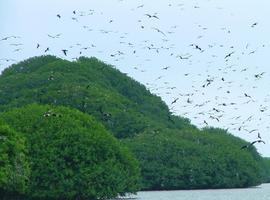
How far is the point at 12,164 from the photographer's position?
3396 inches

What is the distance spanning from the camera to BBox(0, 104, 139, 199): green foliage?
95375 mm

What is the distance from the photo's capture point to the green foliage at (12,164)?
84062 mm

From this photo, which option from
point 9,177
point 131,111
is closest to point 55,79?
point 131,111

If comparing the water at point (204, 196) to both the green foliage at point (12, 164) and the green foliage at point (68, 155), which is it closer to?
the green foliage at point (68, 155)

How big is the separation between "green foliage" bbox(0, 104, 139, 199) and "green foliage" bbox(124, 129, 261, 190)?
51.1 m

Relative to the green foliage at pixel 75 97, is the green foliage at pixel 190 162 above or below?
below

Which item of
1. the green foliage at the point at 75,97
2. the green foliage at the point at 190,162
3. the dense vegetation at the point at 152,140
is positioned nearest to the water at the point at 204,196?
the dense vegetation at the point at 152,140

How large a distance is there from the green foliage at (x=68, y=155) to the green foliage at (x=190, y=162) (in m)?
51.1

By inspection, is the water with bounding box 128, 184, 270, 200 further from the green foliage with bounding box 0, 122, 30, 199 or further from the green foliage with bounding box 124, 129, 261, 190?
the green foliage with bounding box 0, 122, 30, 199

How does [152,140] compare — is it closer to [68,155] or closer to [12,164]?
[68,155]

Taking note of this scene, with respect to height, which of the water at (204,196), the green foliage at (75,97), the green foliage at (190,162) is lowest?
the water at (204,196)

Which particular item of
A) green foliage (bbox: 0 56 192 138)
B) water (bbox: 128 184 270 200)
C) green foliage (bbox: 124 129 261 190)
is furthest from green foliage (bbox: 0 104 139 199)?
green foliage (bbox: 124 129 261 190)

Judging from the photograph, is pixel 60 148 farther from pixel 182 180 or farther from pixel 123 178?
pixel 182 180

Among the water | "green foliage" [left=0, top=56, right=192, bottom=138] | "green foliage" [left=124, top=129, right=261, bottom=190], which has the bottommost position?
the water
